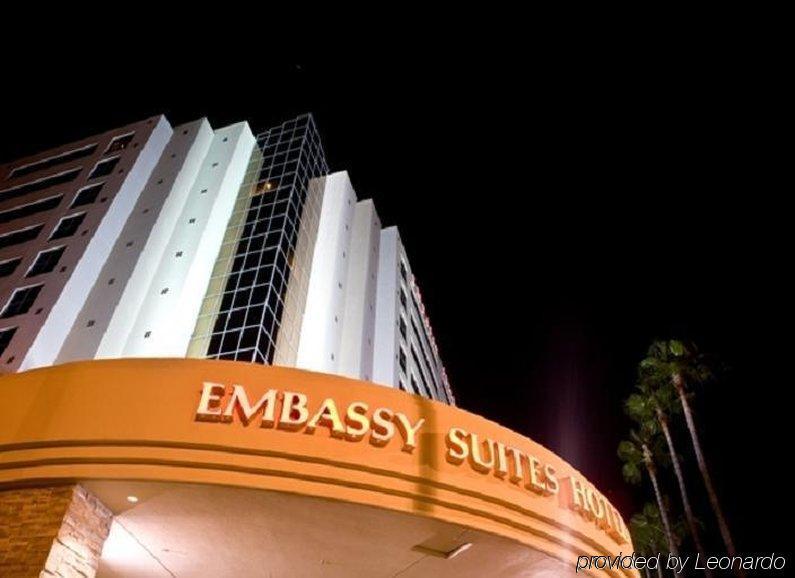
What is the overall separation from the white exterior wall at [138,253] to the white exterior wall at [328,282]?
8141 mm

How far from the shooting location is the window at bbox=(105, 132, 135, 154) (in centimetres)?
4059

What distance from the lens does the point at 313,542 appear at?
31.7ft

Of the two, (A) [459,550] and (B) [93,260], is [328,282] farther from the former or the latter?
(A) [459,550]

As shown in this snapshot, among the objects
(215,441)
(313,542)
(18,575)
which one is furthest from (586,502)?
(18,575)

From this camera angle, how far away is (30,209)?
39.8 m

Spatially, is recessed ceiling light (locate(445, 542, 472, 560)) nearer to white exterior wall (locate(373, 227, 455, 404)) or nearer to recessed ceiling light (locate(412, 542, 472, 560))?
recessed ceiling light (locate(412, 542, 472, 560))

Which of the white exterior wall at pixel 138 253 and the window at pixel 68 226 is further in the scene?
the window at pixel 68 226

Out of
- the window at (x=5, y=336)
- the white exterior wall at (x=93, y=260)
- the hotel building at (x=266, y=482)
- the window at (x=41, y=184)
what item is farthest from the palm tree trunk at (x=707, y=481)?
the window at (x=41, y=184)

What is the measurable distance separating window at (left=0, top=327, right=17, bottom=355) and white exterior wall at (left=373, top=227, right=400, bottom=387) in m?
17.7

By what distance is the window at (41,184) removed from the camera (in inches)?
1602

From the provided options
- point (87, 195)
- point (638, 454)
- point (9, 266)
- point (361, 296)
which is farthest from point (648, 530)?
point (9, 266)

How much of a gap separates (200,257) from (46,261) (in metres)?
8.54

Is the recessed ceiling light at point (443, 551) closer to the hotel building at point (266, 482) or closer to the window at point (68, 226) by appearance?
the hotel building at point (266, 482)

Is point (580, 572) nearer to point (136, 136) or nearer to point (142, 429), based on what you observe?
point (142, 429)
